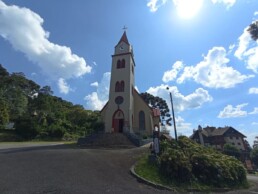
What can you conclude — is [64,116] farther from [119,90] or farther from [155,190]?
[155,190]

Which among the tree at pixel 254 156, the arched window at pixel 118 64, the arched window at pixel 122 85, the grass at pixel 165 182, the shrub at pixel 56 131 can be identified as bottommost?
the grass at pixel 165 182

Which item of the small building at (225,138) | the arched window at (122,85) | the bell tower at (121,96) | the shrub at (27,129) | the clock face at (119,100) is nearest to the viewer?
the bell tower at (121,96)

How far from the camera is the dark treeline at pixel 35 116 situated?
3459cm

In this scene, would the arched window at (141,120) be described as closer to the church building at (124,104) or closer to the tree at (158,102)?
the church building at (124,104)

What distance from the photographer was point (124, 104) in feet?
93.9

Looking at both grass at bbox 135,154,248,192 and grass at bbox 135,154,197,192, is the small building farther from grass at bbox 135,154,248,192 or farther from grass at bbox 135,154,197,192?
grass at bbox 135,154,248,192

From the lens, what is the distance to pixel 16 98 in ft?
140

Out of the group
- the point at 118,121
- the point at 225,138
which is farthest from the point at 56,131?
the point at 225,138

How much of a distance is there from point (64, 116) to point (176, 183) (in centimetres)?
3901

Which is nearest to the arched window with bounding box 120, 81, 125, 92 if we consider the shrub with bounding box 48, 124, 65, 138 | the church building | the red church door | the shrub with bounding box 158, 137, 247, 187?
the church building

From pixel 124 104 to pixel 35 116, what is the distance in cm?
2355

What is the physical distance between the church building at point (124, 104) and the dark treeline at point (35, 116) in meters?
3.01

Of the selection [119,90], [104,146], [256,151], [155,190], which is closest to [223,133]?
[256,151]

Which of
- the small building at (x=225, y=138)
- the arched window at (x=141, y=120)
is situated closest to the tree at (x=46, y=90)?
the arched window at (x=141, y=120)
